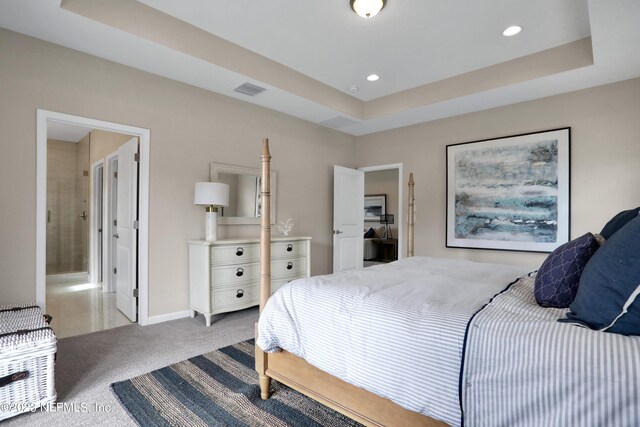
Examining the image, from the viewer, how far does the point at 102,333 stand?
10.1 feet

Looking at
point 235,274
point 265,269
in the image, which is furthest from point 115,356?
point 265,269

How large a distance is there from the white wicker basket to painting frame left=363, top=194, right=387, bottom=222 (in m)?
7.02

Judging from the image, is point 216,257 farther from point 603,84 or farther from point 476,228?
point 603,84

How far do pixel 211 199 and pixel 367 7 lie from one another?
226 cm

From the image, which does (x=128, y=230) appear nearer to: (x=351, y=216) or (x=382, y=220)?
(x=351, y=216)

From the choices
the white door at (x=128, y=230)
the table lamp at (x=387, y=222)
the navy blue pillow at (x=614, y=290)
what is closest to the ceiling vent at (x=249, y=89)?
the white door at (x=128, y=230)

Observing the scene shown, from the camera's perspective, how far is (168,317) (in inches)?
135

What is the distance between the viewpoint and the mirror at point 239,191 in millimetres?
3837

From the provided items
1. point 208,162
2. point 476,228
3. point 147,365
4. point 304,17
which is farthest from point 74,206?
point 476,228

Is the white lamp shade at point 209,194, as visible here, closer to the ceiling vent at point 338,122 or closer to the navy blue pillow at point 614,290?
the ceiling vent at point 338,122

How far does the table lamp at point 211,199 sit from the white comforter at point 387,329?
1846 mm

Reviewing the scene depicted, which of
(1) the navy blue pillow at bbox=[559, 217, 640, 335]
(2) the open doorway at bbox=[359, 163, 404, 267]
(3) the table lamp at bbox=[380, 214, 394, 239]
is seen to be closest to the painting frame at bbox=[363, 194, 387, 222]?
(2) the open doorway at bbox=[359, 163, 404, 267]

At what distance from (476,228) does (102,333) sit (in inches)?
172

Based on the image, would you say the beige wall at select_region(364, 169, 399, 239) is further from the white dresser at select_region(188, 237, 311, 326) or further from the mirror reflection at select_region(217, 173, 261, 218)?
the white dresser at select_region(188, 237, 311, 326)
